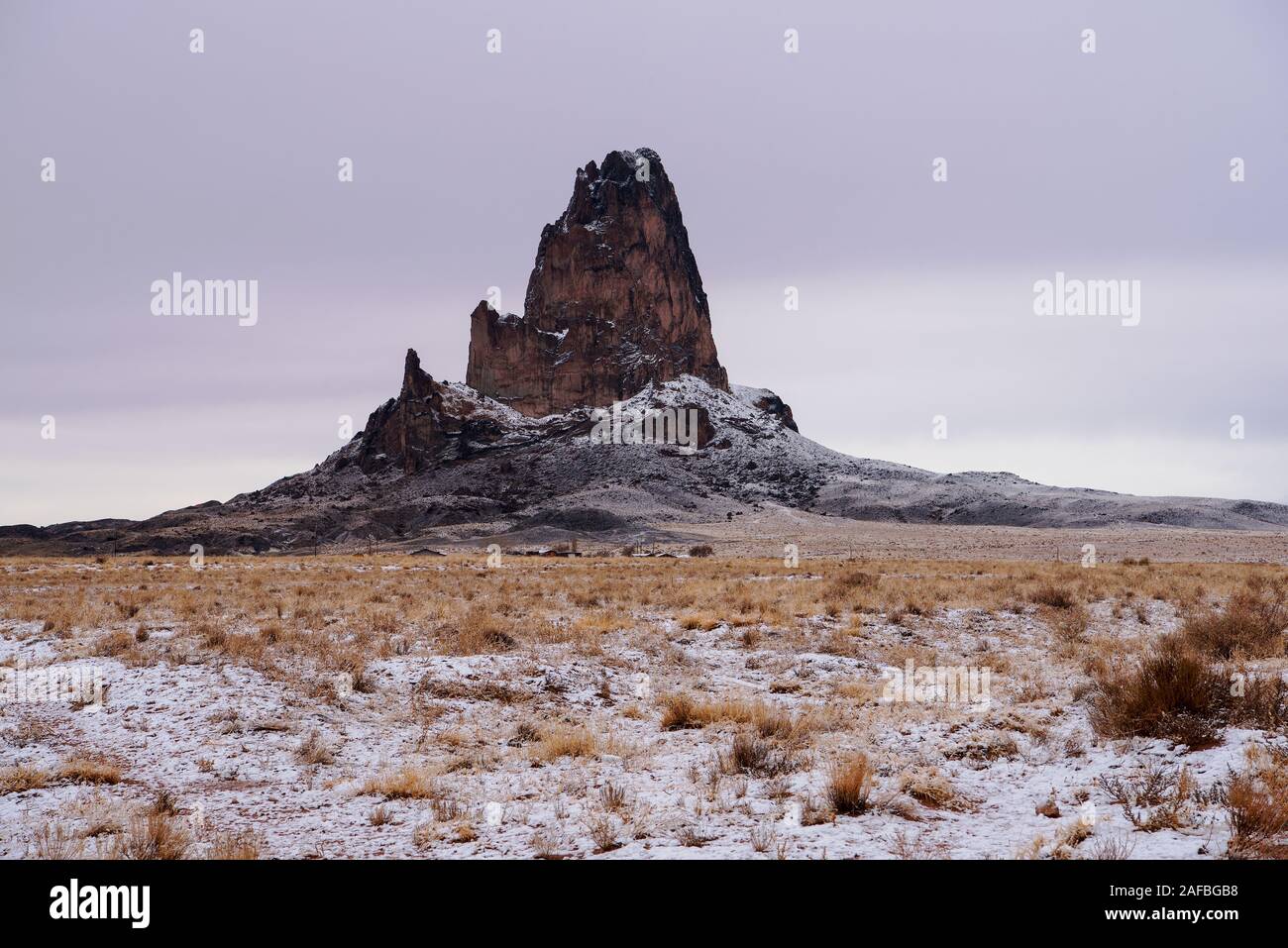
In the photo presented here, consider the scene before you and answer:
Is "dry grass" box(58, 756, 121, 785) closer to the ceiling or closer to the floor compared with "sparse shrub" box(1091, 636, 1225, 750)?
closer to the floor

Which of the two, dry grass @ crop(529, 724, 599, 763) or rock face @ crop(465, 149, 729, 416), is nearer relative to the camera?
dry grass @ crop(529, 724, 599, 763)

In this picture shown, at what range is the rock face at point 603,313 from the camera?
170625 millimetres

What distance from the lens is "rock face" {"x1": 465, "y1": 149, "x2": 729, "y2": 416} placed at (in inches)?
6718

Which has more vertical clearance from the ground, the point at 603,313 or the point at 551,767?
the point at 603,313

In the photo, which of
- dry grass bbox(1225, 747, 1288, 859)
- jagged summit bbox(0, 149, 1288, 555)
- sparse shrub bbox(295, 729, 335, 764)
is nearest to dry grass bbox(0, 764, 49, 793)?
sparse shrub bbox(295, 729, 335, 764)

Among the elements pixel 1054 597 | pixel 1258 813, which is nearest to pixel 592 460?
pixel 1054 597

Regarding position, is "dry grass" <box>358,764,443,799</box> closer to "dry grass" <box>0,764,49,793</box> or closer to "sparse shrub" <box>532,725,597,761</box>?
"sparse shrub" <box>532,725,597,761</box>

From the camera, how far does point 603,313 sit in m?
177
